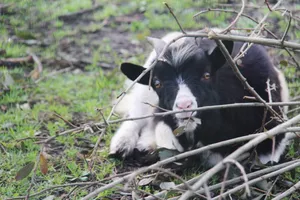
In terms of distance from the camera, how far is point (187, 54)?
436cm

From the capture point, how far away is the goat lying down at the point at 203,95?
170 inches

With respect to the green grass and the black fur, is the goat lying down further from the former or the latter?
the green grass

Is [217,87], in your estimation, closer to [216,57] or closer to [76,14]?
[216,57]

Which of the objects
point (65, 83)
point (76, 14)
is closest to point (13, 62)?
point (65, 83)

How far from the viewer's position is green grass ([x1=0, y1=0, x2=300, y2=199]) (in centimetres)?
471

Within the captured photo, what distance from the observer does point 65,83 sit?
22.0 ft

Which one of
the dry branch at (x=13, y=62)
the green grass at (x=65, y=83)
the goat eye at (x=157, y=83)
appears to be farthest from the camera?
the dry branch at (x=13, y=62)

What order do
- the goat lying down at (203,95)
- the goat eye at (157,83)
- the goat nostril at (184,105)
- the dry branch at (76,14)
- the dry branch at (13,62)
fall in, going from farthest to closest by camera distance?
the dry branch at (76,14) → the dry branch at (13,62) → the goat eye at (157,83) → the goat lying down at (203,95) → the goat nostril at (184,105)

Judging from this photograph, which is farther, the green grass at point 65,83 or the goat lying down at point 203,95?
the green grass at point 65,83

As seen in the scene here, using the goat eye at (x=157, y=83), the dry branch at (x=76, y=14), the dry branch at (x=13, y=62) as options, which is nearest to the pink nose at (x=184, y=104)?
the goat eye at (x=157, y=83)

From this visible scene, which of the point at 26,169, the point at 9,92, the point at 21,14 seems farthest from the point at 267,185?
the point at 21,14

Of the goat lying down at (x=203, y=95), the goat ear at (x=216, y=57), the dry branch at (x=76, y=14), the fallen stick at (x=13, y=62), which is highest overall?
the goat ear at (x=216, y=57)

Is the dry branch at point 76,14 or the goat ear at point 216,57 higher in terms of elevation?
the goat ear at point 216,57

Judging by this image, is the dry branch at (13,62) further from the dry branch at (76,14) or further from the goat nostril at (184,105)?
the goat nostril at (184,105)
